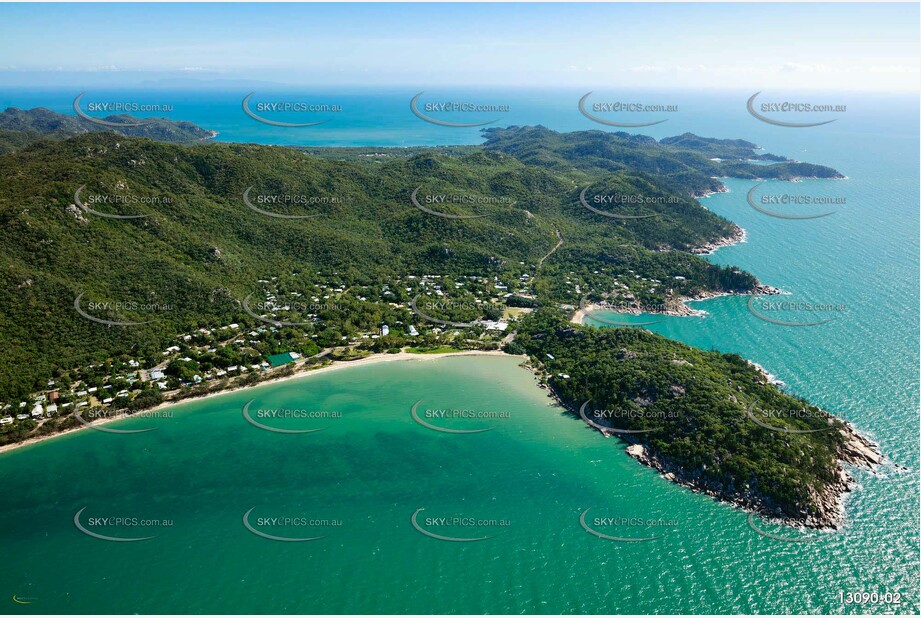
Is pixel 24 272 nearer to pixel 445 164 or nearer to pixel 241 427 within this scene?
pixel 241 427

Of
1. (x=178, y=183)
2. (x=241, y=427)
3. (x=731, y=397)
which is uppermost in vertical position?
(x=178, y=183)

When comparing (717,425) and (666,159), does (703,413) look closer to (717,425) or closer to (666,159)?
(717,425)

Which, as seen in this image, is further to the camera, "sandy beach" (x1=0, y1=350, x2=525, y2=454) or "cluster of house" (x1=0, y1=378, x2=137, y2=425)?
"cluster of house" (x1=0, y1=378, x2=137, y2=425)

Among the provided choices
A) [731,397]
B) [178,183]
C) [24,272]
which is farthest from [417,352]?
[178,183]

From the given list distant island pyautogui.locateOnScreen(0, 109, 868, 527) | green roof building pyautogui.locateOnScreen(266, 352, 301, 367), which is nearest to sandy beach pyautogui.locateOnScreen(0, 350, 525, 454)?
distant island pyautogui.locateOnScreen(0, 109, 868, 527)

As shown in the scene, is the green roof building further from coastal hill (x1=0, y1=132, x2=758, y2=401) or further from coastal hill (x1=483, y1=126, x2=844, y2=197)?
coastal hill (x1=483, y1=126, x2=844, y2=197)

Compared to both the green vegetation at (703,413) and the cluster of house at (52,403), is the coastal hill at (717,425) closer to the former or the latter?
the green vegetation at (703,413)

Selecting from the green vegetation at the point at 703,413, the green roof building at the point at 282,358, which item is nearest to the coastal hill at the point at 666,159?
the green vegetation at the point at 703,413
